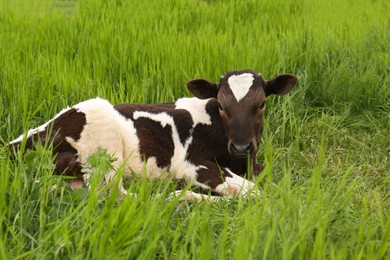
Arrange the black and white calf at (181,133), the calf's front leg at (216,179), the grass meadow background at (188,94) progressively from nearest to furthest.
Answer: the grass meadow background at (188,94) < the black and white calf at (181,133) < the calf's front leg at (216,179)

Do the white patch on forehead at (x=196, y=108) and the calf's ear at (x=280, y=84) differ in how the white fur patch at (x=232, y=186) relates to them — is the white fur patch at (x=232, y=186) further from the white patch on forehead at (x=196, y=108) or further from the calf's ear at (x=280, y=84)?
the calf's ear at (x=280, y=84)

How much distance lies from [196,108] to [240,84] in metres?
0.41

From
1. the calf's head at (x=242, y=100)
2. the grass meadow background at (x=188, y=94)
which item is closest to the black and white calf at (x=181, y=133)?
the calf's head at (x=242, y=100)

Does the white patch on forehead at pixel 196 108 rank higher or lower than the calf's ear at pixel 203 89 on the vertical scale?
lower

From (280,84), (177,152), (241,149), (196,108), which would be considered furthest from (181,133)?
(280,84)

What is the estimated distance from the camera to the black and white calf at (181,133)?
11.3 feet

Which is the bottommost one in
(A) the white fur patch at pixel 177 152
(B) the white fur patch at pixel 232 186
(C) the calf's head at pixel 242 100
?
(B) the white fur patch at pixel 232 186

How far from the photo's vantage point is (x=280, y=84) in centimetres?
386

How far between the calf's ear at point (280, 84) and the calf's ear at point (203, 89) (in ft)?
1.07

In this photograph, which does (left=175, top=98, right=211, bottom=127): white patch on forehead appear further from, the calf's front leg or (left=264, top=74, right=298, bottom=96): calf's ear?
(left=264, top=74, right=298, bottom=96): calf's ear

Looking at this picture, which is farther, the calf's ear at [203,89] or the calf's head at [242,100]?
the calf's ear at [203,89]

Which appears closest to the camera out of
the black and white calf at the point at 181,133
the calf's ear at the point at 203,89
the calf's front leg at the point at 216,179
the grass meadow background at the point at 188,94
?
the grass meadow background at the point at 188,94

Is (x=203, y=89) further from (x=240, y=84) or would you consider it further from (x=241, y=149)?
(x=241, y=149)

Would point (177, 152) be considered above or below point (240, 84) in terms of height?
below
